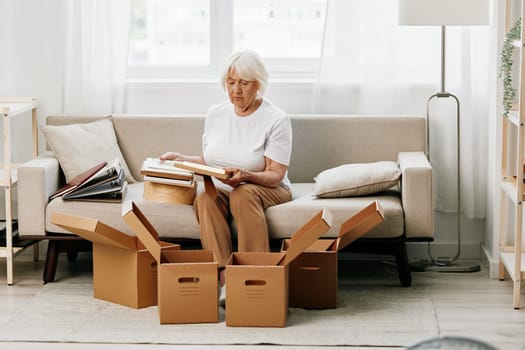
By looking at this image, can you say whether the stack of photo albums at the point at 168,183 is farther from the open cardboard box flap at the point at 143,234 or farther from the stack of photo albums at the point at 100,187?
the open cardboard box flap at the point at 143,234

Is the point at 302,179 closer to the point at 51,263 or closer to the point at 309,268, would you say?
the point at 309,268

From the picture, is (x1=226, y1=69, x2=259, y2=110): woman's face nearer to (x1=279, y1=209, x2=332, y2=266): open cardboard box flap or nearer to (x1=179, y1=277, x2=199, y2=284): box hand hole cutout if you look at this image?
(x1=279, y1=209, x2=332, y2=266): open cardboard box flap

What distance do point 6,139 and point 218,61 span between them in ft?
4.03

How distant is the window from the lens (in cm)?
486

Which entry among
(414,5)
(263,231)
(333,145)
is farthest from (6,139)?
(414,5)

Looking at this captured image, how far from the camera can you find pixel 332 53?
4.70 meters

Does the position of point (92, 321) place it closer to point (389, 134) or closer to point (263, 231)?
point (263, 231)

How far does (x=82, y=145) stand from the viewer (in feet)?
14.6

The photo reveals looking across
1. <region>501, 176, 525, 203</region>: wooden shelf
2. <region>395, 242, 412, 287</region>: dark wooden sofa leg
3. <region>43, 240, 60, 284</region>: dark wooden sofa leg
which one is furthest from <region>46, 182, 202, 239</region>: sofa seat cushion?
<region>501, 176, 525, 203</region>: wooden shelf

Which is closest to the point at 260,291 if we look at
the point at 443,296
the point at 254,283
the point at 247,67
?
the point at 254,283

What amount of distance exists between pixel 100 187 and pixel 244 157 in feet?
2.12

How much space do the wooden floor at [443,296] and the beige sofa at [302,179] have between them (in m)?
0.17

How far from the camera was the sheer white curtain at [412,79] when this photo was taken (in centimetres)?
464

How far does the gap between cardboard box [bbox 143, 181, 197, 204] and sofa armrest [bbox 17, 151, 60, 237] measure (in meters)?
0.47
